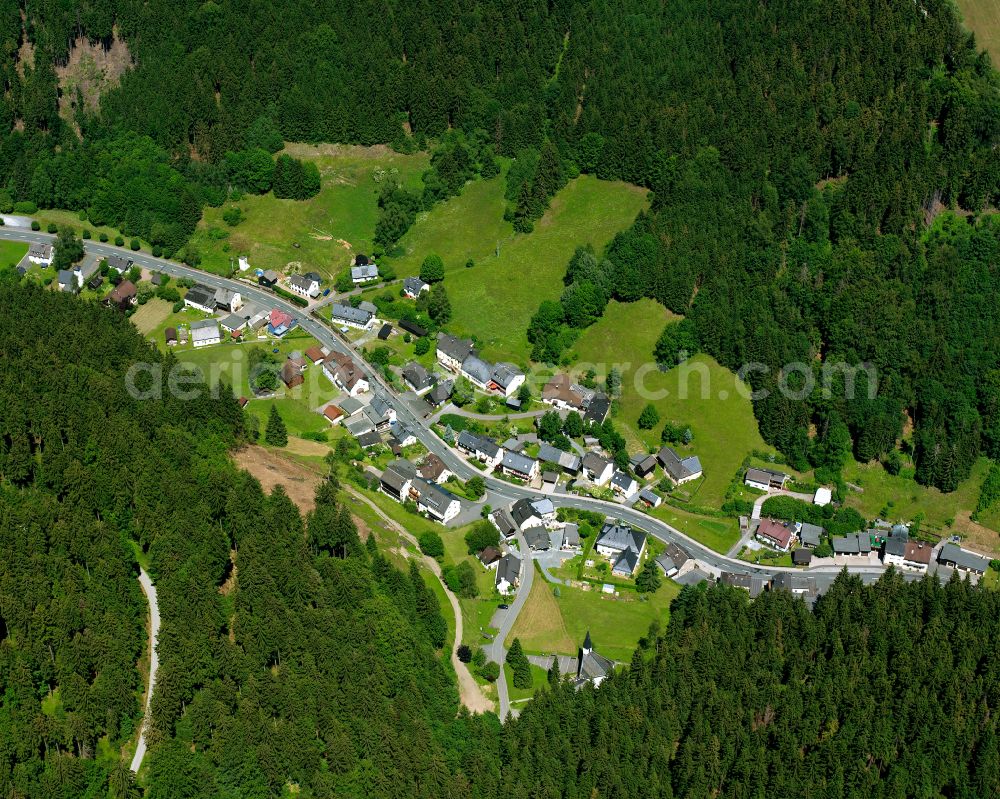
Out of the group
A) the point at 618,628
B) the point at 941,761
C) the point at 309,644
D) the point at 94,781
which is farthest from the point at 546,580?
the point at 94,781

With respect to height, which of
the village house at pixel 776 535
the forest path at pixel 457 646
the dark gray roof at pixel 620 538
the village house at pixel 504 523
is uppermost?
the village house at pixel 776 535

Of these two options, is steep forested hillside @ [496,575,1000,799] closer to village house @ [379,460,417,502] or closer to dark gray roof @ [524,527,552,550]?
dark gray roof @ [524,527,552,550]

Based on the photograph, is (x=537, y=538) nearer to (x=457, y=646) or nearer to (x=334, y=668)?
(x=457, y=646)

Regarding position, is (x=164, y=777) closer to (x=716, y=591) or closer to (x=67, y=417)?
(x=67, y=417)

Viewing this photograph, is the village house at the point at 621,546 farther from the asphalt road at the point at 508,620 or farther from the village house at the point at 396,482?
the village house at the point at 396,482

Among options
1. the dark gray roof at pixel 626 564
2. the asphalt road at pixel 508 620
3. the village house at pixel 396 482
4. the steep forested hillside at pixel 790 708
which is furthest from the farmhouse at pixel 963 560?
the village house at pixel 396 482

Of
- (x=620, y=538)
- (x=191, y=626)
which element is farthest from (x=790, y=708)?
(x=191, y=626)

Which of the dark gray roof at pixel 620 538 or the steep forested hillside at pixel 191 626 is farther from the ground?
the steep forested hillside at pixel 191 626

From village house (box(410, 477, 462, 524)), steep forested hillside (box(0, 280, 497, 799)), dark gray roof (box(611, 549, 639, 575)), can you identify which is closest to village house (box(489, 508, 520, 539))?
village house (box(410, 477, 462, 524))
